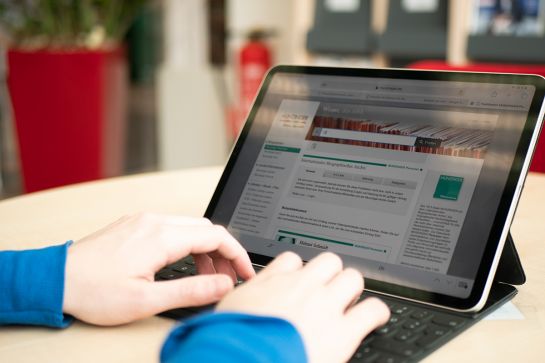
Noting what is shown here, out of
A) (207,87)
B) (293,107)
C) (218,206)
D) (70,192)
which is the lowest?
(207,87)

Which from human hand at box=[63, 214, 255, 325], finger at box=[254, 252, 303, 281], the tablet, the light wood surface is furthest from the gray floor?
finger at box=[254, 252, 303, 281]

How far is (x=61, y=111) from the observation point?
9.52 feet

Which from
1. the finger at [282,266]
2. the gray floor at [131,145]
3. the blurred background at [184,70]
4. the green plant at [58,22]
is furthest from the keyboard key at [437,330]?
the gray floor at [131,145]

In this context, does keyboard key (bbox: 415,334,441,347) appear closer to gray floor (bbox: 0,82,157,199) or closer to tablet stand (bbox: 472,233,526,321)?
tablet stand (bbox: 472,233,526,321)

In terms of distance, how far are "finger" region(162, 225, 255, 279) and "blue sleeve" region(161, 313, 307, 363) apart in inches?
5.9

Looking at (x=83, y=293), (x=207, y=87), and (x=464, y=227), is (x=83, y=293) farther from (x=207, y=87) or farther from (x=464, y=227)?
(x=207, y=87)

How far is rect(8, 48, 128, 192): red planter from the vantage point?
2.88 metres

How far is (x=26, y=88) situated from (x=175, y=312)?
2.49 m

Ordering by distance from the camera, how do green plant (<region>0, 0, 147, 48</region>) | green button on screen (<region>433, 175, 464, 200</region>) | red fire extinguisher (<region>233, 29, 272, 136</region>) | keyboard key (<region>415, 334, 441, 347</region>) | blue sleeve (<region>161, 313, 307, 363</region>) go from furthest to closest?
red fire extinguisher (<region>233, 29, 272, 136</region>) < green plant (<region>0, 0, 147, 48</region>) < green button on screen (<region>433, 175, 464, 200</region>) < keyboard key (<region>415, 334, 441, 347</region>) < blue sleeve (<region>161, 313, 307, 363</region>)

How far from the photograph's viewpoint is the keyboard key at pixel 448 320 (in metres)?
0.62

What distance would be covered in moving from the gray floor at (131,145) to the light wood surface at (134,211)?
2.73 m

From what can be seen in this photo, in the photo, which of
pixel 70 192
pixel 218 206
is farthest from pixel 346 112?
pixel 70 192

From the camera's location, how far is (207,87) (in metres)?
4.16

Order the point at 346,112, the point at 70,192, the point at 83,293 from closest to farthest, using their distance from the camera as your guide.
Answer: the point at 83,293
the point at 346,112
the point at 70,192
